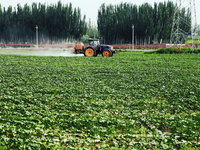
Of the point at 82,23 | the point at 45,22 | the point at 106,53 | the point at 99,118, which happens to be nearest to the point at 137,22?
the point at 82,23

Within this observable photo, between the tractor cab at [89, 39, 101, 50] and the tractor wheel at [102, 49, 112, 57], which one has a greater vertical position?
the tractor cab at [89, 39, 101, 50]

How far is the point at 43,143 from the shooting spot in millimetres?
4078

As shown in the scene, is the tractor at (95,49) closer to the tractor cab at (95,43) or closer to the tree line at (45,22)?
the tractor cab at (95,43)

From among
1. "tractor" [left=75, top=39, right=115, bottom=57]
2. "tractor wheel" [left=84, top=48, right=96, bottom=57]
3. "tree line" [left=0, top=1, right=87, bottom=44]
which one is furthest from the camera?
"tree line" [left=0, top=1, right=87, bottom=44]

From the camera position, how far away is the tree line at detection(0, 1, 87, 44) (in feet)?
233

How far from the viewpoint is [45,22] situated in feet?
235

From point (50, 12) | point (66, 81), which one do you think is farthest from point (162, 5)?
point (66, 81)

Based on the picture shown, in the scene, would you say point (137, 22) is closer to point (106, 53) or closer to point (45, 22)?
point (45, 22)

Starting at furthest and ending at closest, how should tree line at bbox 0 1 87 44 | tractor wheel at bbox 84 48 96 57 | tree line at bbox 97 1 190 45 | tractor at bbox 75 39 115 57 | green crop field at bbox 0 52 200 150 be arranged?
tree line at bbox 0 1 87 44
tree line at bbox 97 1 190 45
tractor wheel at bbox 84 48 96 57
tractor at bbox 75 39 115 57
green crop field at bbox 0 52 200 150

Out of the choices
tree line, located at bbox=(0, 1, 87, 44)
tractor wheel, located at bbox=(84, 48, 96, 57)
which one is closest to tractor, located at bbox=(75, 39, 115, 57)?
tractor wheel, located at bbox=(84, 48, 96, 57)

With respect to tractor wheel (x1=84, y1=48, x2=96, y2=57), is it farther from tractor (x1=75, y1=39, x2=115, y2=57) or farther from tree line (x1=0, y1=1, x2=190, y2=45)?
tree line (x1=0, y1=1, x2=190, y2=45)

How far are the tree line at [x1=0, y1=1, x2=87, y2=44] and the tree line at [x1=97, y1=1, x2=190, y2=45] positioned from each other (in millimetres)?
8231

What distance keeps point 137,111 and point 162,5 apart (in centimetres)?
6742

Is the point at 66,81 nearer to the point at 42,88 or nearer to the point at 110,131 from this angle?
the point at 42,88
